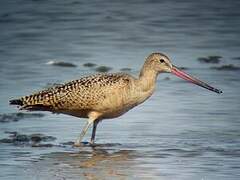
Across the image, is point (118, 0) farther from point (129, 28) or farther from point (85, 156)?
point (85, 156)

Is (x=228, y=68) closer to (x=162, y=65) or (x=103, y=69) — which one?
(x=103, y=69)

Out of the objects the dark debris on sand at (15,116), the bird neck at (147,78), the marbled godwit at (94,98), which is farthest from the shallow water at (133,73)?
the bird neck at (147,78)

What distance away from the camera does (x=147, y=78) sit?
486 inches

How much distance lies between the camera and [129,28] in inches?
747

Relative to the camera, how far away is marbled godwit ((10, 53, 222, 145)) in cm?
1195

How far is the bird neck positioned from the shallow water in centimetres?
52

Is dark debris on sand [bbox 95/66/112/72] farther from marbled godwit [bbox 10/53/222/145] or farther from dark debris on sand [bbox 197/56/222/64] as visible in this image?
marbled godwit [bbox 10/53/222/145]

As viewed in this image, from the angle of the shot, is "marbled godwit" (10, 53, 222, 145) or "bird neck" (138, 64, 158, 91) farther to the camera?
"bird neck" (138, 64, 158, 91)

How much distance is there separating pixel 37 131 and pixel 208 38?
680cm

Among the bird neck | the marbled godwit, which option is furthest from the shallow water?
the bird neck

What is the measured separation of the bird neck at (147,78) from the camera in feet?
40.1

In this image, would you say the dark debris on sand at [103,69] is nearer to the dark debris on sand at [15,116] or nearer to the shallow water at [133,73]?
the shallow water at [133,73]

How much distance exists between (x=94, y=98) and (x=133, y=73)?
366 cm

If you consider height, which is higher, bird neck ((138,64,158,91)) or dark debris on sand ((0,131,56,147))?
bird neck ((138,64,158,91))
